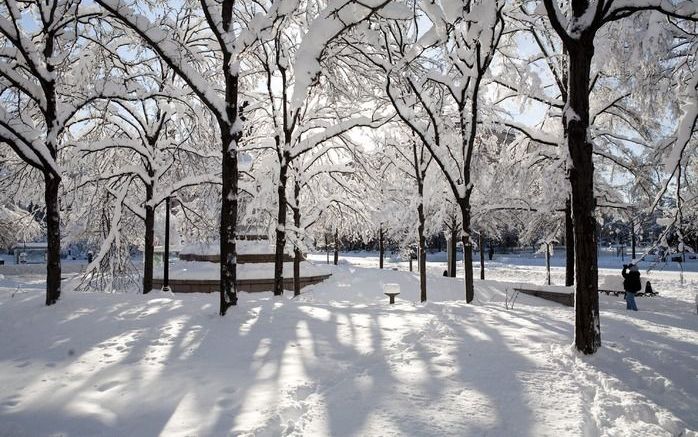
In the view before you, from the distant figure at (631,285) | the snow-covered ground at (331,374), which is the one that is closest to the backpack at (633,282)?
the distant figure at (631,285)

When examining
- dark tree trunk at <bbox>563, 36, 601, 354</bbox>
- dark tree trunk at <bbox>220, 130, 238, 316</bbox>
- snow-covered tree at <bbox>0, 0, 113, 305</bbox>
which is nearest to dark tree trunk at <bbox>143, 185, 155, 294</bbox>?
snow-covered tree at <bbox>0, 0, 113, 305</bbox>

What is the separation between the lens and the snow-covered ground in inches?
134

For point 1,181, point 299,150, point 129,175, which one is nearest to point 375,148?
point 299,150

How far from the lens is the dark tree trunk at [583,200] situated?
5.49 m

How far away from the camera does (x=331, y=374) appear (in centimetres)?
457

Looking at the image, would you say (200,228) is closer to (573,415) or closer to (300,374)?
(300,374)

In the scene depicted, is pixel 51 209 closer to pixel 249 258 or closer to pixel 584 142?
pixel 584 142

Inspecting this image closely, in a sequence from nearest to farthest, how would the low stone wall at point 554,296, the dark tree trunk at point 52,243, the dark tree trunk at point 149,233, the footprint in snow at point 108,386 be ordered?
the footprint in snow at point 108,386 < the dark tree trunk at point 52,243 < the dark tree trunk at point 149,233 < the low stone wall at point 554,296

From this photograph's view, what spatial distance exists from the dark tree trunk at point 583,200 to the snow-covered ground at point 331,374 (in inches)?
18.1

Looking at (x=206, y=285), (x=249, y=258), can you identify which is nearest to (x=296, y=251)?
(x=206, y=285)

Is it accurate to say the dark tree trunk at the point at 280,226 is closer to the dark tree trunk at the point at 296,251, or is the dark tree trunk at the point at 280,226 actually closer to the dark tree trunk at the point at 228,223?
the dark tree trunk at the point at 296,251

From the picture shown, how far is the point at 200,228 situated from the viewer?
53.3ft

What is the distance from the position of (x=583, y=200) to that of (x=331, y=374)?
3.75 metres

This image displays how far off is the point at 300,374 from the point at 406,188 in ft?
67.0
